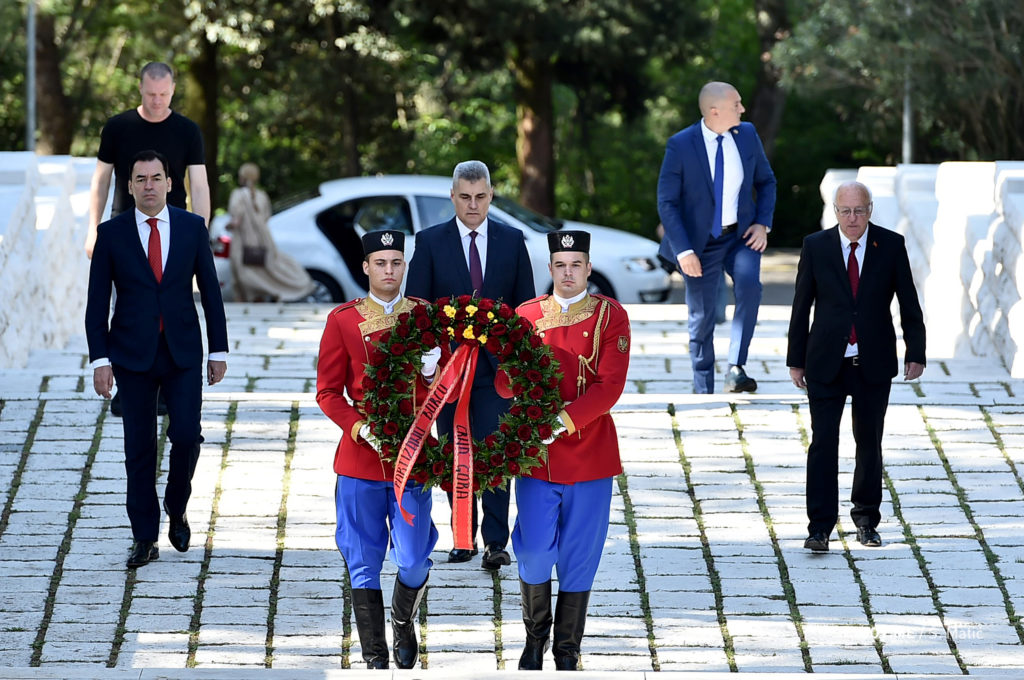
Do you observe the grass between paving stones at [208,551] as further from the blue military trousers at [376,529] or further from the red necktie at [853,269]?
the red necktie at [853,269]

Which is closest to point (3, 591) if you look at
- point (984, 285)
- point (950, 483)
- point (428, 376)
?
point (428, 376)

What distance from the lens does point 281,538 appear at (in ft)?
25.8

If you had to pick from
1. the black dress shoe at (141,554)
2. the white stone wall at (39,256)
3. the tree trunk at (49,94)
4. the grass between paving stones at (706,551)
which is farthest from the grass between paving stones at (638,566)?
the tree trunk at (49,94)

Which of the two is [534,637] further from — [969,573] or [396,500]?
[969,573]

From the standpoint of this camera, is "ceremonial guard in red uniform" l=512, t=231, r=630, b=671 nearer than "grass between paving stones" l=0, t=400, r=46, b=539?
Yes

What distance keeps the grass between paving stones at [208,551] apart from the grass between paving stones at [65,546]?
584mm

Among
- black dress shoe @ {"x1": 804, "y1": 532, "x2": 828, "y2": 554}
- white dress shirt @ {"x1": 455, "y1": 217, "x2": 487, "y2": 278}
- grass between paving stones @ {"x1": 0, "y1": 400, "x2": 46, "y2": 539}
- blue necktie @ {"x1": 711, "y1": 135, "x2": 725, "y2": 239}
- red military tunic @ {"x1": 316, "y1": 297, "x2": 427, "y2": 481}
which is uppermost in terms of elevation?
blue necktie @ {"x1": 711, "y1": 135, "x2": 725, "y2": 239}

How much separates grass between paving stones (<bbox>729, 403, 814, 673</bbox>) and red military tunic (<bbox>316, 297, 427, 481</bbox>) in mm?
1898

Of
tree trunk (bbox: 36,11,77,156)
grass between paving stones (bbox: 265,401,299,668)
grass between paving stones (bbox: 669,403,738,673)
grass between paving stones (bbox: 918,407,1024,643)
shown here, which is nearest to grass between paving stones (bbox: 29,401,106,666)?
grass between paving stones (bbox: 265,401,299,668)

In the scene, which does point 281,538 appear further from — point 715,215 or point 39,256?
point 39,256

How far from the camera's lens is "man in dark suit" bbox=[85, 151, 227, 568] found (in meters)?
7.27

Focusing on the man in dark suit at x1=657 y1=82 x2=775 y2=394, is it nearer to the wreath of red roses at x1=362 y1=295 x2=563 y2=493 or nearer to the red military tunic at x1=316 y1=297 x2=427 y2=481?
the red military tunic at x1=316 y1=297 x2=427 y2=481

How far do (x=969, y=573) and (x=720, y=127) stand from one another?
352cm

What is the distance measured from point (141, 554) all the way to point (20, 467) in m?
1.55
